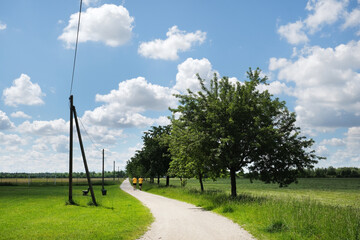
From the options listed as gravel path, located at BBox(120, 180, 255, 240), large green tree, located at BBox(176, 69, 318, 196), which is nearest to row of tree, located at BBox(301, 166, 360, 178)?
large green tree, located at BBox(176, 69, 318, 196)

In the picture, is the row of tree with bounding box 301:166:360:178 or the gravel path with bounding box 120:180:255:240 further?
the row of tree with bounding box 301:166:360:178

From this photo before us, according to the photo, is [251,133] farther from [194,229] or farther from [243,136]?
[194,229]

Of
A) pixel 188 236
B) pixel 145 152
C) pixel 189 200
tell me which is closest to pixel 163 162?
pixel 145 152

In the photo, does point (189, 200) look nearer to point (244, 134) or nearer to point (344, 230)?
point (244, 134)

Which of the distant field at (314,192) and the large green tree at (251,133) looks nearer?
the large green tree at (251,133)

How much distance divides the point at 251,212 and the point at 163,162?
34188mm

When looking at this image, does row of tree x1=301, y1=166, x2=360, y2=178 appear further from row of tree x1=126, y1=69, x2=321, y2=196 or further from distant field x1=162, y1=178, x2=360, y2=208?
row of tree x1=126, y1=69, x2=321, y2=196

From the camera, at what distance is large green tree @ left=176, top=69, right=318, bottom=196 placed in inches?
762

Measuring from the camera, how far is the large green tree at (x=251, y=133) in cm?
1936

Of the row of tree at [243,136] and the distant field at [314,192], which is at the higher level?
the row of tree at [243,136]

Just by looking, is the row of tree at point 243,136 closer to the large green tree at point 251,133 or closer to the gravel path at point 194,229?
the large green tree at point 251,133

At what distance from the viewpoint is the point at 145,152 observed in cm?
4669

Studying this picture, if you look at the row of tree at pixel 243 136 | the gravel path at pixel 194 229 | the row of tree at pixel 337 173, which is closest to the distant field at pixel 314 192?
the row of tree at pixel 243 136

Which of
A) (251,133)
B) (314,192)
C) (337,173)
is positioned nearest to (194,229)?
(251,133)
